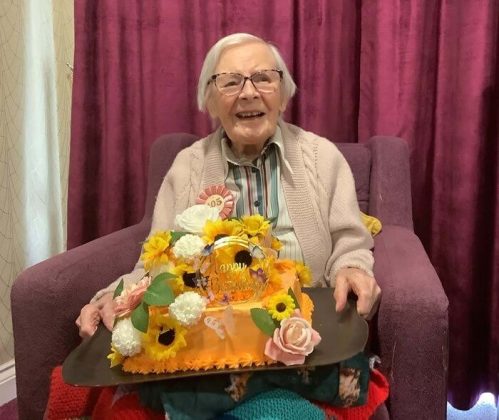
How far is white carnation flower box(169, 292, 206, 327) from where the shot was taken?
0.91 metres

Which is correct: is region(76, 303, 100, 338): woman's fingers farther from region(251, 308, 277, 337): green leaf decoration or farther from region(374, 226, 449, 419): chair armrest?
region(374, 226, 449, 419): chair armrest

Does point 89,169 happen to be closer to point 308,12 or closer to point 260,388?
point 308,12

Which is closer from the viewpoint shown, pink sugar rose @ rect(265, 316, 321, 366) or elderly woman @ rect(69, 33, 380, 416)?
pink sugar rose @ rect(265, 316, 321, 366)

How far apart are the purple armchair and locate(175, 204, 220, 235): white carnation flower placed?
1.02 feet

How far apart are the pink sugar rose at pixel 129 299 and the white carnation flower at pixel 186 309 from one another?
0.31 ft

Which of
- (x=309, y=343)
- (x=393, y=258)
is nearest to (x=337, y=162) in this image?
(x=393, y=258)

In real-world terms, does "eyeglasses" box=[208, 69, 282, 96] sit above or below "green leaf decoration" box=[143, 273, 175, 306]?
above

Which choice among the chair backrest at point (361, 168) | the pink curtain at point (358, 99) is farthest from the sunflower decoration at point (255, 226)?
the pink curtain at point (358, 99)

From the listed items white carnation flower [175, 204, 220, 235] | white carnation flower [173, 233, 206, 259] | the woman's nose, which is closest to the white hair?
the woman's nose

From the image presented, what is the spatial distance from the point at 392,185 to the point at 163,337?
0.86 m

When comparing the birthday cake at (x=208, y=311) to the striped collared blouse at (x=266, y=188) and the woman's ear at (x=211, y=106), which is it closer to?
the striped collared blouse at (x=266, y=188)

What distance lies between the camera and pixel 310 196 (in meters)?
1.39

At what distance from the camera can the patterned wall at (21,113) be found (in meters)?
Result: 1.86

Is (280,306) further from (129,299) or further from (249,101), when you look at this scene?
(249,101)
